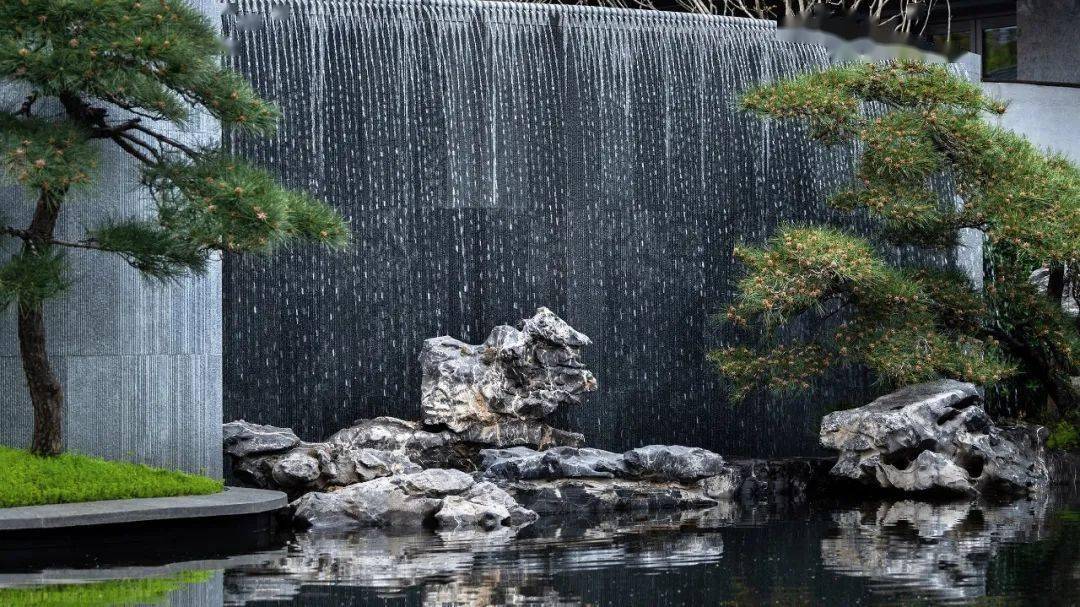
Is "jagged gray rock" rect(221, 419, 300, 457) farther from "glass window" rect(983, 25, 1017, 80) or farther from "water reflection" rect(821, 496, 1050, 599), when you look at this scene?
"glass window" rect(983, 25, 1017, 80)

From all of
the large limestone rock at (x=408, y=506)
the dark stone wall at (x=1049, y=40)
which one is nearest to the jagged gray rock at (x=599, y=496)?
the large limestone rock at (x=408, y=506)

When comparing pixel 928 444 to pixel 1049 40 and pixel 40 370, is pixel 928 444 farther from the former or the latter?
pixel 1049 40

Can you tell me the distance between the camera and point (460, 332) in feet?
45.5

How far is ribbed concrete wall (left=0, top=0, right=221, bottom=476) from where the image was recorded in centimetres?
1065

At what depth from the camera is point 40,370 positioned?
394 inches

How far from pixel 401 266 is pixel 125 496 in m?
4.39

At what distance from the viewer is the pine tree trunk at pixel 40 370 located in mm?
9938

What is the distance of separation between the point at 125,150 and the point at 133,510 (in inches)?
103

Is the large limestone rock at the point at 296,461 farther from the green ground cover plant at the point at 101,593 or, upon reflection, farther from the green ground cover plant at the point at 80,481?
the green ground cover plant at the point at 101,593

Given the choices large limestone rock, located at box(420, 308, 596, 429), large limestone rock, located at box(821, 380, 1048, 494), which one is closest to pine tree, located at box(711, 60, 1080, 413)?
large limestone rock, located at box(821, 380, 1048, 494)

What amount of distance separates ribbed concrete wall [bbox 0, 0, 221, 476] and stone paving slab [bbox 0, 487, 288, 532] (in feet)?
2.80

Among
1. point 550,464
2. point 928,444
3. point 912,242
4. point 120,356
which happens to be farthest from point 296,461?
point 912,242

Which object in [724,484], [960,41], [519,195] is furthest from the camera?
[960,41]

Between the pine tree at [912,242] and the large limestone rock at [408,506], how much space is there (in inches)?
127
